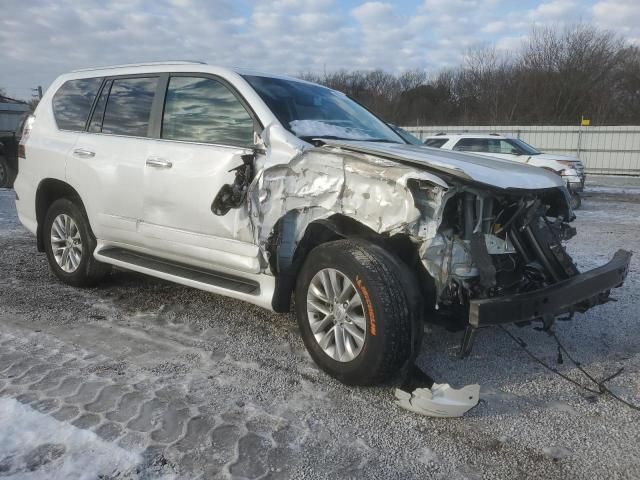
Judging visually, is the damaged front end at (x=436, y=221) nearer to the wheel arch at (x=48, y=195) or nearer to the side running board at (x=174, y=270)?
the side running board at (x=174, y=270)

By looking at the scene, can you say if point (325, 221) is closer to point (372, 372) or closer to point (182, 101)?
point (372, 372)

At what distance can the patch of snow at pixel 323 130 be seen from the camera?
377 centimetres

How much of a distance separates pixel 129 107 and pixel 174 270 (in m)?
1.50

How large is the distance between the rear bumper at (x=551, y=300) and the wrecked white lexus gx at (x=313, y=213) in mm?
11

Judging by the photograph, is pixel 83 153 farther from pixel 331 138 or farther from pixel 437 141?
pixel 437 141

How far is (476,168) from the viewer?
10.4 feet

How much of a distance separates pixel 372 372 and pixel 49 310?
9.87ft

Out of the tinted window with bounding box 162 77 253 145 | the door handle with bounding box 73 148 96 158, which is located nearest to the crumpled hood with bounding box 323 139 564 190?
the tinted window with bounding box 162 77 253 145

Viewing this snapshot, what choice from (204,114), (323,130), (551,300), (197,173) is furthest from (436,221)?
(204,114)

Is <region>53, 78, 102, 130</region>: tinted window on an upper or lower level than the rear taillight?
upper

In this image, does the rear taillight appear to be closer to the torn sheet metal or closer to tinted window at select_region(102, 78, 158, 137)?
tinted window at select_region(102, 78, 158, 137)

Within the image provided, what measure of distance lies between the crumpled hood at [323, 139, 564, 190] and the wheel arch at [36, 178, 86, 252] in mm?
2705

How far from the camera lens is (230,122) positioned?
3.94m

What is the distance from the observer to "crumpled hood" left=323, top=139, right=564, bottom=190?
300 cm
